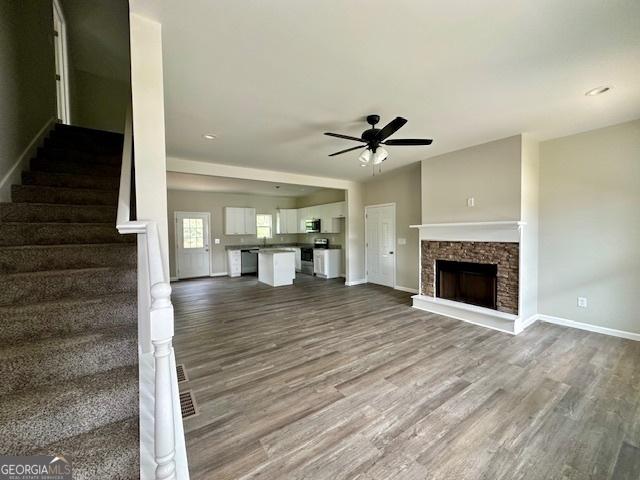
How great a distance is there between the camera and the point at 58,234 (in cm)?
226

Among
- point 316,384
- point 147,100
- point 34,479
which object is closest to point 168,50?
point 147,100

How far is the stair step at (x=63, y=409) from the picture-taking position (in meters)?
1.17

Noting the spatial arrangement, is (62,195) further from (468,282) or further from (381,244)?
(381,244)

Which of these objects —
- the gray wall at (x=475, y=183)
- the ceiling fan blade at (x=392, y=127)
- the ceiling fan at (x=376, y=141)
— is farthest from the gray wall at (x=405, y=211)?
the ceiling fan blade at (x=392, y=127)

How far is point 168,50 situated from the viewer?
6.47 ft

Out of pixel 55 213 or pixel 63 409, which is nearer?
pixel 63 409

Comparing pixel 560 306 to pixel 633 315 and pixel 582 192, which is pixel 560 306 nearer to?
pixel 633 315

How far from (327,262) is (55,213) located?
614 centimetres

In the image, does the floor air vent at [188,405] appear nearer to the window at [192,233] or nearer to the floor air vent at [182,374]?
the floor air vent at [182,374]

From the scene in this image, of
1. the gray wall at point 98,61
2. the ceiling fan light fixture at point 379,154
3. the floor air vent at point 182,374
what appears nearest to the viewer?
the floor air vent at point 182,374

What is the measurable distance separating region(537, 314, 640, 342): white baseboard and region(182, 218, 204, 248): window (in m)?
8.37

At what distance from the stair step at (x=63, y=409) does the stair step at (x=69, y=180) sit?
226 centimetres

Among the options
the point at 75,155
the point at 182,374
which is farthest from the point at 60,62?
the point at 182,374

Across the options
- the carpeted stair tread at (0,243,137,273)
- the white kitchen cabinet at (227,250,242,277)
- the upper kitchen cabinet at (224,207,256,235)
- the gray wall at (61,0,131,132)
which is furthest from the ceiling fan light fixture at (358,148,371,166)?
the upper kitchen cabinet at (224,207,256,235)
